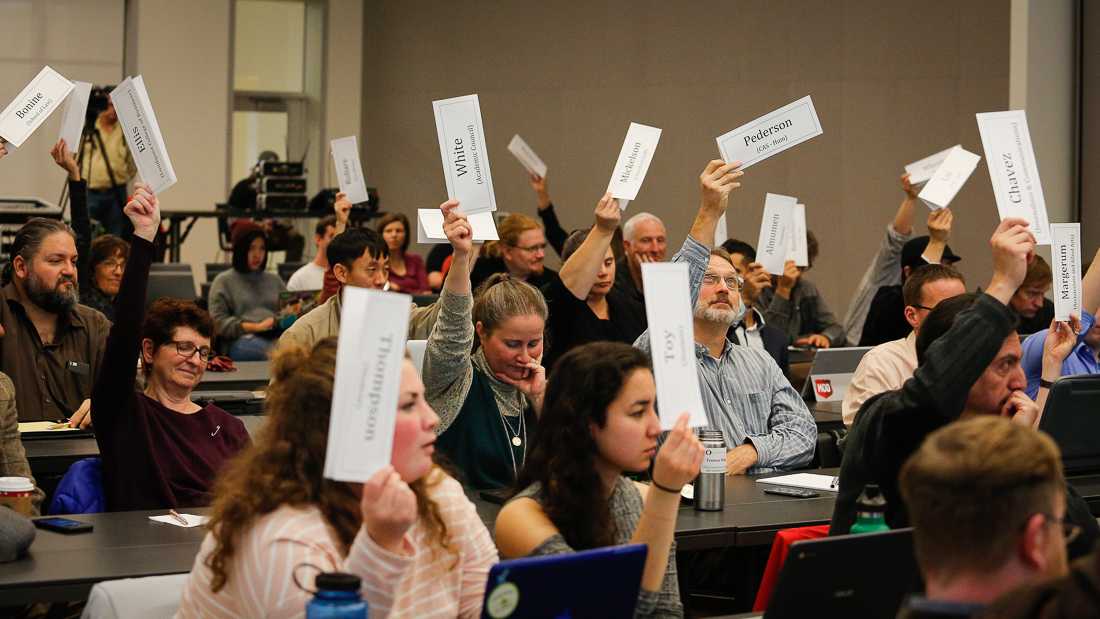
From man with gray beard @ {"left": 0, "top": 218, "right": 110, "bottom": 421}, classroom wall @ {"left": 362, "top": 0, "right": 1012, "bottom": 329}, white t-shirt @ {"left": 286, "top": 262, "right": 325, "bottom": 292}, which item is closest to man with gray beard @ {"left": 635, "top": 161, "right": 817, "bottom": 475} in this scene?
man with gray beard @ {"left": 0, "top": 218, "right": 110, "bottom": 421}

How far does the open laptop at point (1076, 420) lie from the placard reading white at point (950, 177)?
209cm

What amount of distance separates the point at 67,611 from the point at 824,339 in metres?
5.19

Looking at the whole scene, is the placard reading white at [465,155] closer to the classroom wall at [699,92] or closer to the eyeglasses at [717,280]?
the eyeglasses at [717,280]

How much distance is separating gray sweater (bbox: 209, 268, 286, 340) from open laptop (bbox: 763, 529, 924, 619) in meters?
6.42

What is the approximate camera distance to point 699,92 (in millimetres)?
11727

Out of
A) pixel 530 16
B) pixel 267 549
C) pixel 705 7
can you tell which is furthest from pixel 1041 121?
pixel 267 549

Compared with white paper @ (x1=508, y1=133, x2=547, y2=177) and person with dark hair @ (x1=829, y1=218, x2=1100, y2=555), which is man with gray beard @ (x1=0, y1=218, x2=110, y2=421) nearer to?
person with dark hair @ (x1=829, y1=218, x2=1100, y2=555)

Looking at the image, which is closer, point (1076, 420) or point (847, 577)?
point (847, 577)

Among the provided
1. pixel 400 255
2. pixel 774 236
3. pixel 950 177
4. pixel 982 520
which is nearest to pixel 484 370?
pixel 982 520

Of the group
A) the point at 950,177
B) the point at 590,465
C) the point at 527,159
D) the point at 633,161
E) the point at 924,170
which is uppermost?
the point at 527,159

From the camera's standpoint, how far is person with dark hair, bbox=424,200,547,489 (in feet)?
12.1

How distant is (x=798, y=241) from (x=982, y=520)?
6.58m

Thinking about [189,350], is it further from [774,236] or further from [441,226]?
[774,236]

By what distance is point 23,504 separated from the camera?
3365mm
